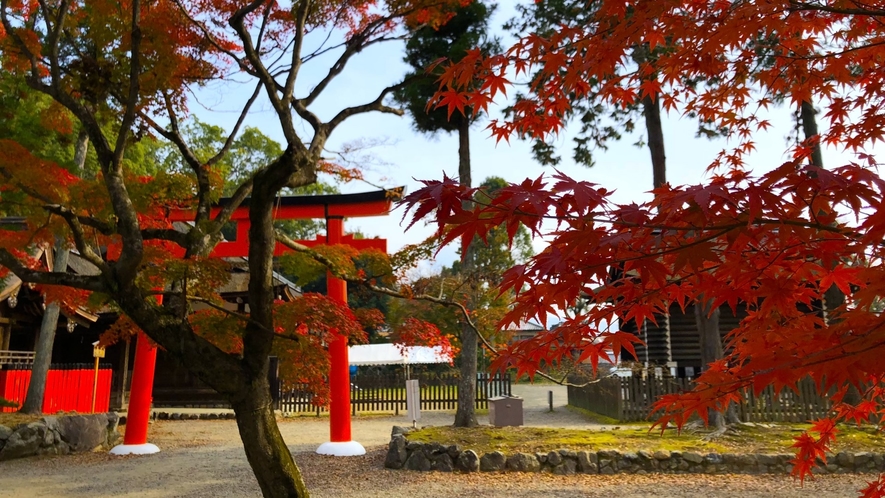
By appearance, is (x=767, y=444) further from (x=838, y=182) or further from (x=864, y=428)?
(x=838, y=182)

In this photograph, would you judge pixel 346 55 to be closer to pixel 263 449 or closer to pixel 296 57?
pixel 296 57

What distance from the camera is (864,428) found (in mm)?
9492

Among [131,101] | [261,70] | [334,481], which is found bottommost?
[334,481]

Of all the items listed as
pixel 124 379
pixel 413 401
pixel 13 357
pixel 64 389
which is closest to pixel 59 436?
pixel 64 389

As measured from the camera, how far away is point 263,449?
486 centimetres

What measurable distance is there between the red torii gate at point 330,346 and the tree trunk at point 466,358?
5.98 ft

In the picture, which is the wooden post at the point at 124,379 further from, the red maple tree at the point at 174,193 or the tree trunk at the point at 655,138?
the tree trunk at the point at 655,138

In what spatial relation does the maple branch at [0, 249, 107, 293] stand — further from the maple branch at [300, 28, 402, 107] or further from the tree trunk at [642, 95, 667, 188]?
the tree trunk at [642, 95, 667, 188]

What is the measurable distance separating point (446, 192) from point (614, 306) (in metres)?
0.88

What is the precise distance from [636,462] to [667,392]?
238 inches

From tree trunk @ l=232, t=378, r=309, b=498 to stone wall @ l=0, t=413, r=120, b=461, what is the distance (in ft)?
24.4

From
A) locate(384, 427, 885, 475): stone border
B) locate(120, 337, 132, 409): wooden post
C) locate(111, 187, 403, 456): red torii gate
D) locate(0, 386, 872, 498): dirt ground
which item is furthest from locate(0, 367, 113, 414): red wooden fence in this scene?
locate(384, 427, 885, 475): stone border

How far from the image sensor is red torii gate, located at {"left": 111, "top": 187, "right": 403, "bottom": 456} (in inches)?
393

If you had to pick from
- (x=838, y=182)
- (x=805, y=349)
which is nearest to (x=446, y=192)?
(x=838, y=182)
